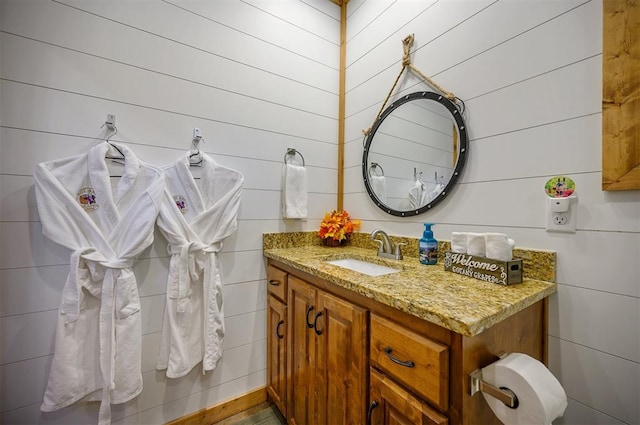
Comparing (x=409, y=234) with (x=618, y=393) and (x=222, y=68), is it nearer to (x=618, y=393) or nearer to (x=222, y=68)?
(x=618, y=393)

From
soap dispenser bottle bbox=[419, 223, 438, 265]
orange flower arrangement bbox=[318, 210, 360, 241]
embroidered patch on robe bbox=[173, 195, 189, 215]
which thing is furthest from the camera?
orange flower arrangement bbox=[318, 210, 360, 241]

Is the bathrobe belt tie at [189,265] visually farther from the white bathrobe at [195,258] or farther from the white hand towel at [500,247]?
the white hand towel at [500,247]

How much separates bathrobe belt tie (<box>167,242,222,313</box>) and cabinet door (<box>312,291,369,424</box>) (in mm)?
653

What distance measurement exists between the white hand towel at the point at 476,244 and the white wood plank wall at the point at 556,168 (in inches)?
6.5

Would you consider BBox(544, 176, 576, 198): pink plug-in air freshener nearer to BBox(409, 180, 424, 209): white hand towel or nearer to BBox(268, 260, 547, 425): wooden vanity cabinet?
BBox(268, 260, 547, 425): wooden vanity cabinet

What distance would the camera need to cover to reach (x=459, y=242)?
104 cm

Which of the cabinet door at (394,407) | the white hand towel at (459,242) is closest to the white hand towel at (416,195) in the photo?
the white hand towel at (459,242)

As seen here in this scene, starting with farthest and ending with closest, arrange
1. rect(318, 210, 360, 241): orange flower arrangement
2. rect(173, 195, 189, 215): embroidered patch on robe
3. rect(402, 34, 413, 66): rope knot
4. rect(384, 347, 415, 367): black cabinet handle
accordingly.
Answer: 1. rect(318, 210, 360, 241): orange flower arrangement
2. rect(402, 34, 413, 66): rope knot
3. rect(173, 195, 189, 215): embroidered patch on robe
4. rect(384, 347, 415, 367): black cabinet handle

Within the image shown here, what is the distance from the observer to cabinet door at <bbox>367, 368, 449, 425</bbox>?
0.65m

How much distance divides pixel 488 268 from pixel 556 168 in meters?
0.44

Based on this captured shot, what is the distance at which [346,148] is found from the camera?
6.18 ft

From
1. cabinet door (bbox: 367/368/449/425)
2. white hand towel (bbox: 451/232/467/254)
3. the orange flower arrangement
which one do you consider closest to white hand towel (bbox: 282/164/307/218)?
the orange flower arrangement

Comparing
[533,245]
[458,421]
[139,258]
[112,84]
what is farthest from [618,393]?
[112,84]

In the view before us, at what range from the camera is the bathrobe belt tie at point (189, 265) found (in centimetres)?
121
